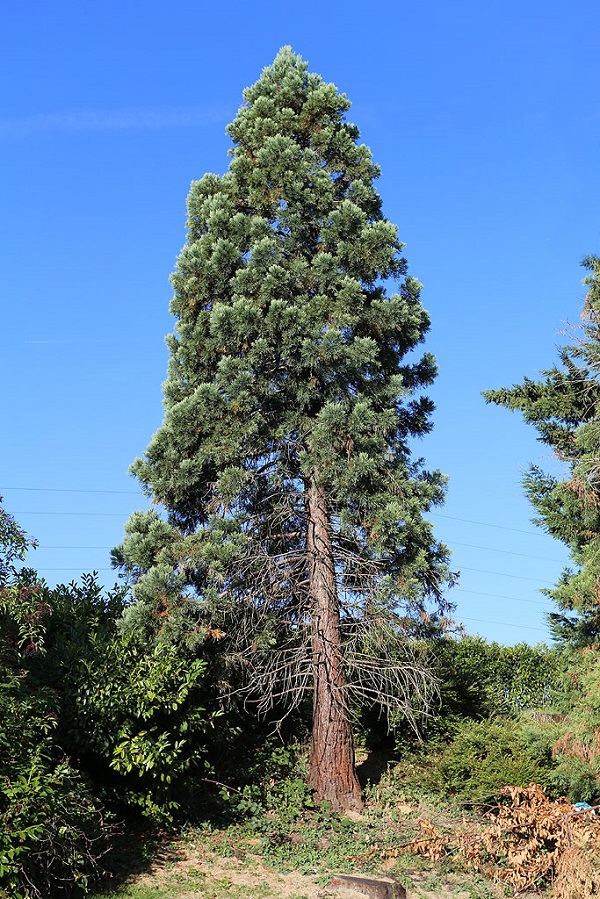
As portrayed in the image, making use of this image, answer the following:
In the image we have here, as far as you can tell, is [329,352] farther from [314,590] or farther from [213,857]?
[213,857]

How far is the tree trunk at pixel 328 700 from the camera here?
1230 centimetres

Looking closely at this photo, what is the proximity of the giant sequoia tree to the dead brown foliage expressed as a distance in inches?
87.0

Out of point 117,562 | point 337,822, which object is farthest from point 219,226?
point 337,822

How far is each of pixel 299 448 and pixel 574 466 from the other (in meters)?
4.43

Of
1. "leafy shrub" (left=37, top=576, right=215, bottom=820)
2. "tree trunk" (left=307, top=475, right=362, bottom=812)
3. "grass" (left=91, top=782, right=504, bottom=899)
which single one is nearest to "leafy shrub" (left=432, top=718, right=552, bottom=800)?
"grass" (left=91, top=782, right=504, bottom=899)

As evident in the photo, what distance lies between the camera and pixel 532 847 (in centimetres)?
992

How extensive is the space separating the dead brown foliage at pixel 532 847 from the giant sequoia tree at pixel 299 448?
7.25ft

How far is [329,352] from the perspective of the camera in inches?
500

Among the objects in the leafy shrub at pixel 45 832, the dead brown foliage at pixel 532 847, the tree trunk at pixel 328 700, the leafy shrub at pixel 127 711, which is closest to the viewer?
the leafy shrub at pixel 45 832

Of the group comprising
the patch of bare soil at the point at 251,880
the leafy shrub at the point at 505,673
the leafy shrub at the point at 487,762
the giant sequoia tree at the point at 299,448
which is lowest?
the patch of bare soil at the point at 251,880

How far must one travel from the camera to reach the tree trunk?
40.4 feet

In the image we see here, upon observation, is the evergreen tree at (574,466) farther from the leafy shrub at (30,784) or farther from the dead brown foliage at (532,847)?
the leafy shrub at (30,784)

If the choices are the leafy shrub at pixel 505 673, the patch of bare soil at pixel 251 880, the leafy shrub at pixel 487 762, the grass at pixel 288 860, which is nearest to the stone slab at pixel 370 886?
the patch of bare soil at pixel 251 880

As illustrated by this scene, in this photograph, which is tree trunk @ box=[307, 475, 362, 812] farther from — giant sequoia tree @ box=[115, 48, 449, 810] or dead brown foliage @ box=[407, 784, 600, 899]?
dead brown foliage @ box=[407, 784, 600, 899]
